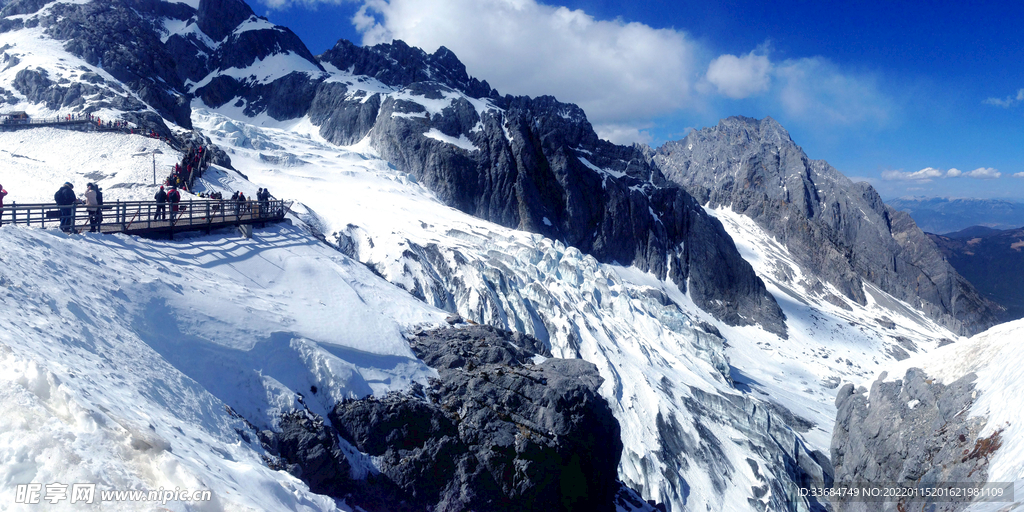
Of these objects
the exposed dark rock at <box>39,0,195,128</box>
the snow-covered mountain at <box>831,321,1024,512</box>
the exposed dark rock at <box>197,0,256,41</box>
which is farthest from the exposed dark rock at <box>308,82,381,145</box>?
the snow-covered mountain at <box>831,321,1024,512</box>

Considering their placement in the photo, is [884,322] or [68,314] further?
[884,322]

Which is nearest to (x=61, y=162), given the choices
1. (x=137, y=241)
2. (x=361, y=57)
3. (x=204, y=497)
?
(x=137, y=241)

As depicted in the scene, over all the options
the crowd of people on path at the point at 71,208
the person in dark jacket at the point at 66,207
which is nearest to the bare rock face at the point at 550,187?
the crowd of people on path at the point at 71,208

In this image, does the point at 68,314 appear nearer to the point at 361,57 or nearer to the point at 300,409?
the point at 300,409

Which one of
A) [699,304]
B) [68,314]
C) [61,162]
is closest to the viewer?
Result: [68,314]

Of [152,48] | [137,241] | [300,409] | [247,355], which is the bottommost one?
[300,409]

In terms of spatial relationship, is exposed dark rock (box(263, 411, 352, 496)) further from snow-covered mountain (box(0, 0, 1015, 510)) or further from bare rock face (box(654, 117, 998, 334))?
bare rock face (box(654, 117, 998, 334))
